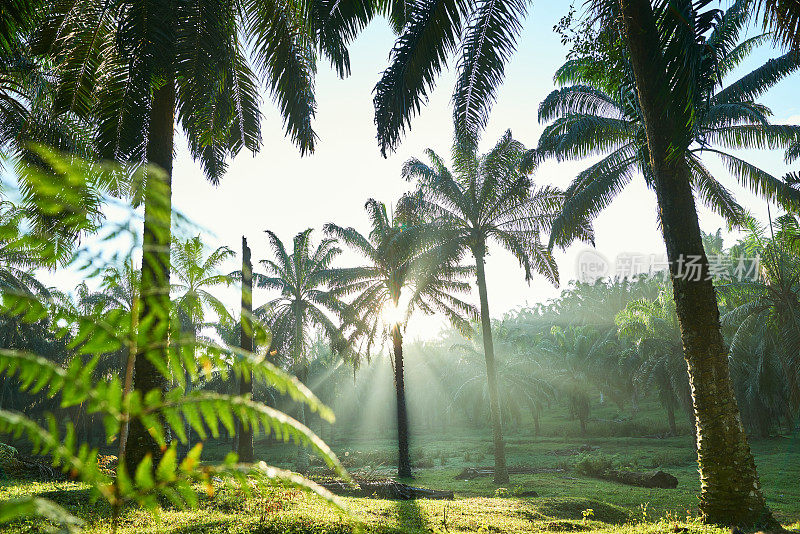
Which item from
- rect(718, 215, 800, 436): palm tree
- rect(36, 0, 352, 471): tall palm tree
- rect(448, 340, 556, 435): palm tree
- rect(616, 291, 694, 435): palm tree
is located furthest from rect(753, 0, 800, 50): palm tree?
rect(448, 340, 556, 435): palm tree

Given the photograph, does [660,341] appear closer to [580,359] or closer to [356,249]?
[580,359]

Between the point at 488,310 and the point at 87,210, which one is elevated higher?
the point at 488,310

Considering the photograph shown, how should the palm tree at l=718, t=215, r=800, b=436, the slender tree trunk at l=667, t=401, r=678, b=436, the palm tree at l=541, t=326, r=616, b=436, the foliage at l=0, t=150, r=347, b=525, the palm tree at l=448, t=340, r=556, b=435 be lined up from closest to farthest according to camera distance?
the foliage at l=0, t=150, r=347, b=525 → the palm tree at l=718, t=215, r=800, b=436 → the slender tree trunk at l=667, t=401, r=678, b=436 → the palm tree at l=448, t=340, r=556, b=435 → the palm tree at l=541, t=326, r=616, b=436

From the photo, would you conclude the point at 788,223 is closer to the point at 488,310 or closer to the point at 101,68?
the point at 488,310

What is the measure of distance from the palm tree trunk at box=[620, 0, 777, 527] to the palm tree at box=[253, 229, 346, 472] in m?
19.5

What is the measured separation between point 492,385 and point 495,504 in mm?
8839

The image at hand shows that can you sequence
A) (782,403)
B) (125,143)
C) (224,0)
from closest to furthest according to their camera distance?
(224,0), (125,143), (782,403)

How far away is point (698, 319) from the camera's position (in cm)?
656

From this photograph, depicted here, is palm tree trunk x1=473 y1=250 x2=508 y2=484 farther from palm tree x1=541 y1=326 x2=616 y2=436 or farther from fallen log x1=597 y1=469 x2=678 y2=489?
palm tree x1=541 y1=326 x2=616 y2=436

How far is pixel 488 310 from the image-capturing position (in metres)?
Answer: 20.2

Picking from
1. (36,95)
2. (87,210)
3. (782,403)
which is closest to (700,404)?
(87,210)

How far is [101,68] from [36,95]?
2.95 m

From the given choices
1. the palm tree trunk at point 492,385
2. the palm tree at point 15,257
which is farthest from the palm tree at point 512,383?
the palm tree at point 15,257

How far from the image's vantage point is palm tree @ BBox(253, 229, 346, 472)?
25.5 metres
